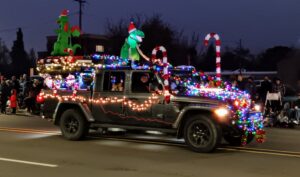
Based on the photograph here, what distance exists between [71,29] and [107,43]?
33320 mm

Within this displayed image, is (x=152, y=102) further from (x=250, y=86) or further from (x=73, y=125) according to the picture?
(x=250, y=86)

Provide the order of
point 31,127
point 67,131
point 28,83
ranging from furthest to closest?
point 28,83 < point 31,127 < point 67,131

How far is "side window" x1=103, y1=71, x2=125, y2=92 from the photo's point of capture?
1168 cm

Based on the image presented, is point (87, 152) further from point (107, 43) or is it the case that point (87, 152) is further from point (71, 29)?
point (107, 43)

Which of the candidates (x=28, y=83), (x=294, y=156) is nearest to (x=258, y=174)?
(x=294, y=156)

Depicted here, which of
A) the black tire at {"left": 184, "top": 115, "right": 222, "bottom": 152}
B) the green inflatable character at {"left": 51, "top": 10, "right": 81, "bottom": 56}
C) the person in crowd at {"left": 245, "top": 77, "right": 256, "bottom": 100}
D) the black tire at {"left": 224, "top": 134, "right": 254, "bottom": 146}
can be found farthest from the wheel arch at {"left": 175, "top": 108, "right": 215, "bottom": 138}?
the person in crowd at {"left": 245, "top": 77, "right": 256, "bottom": 100}

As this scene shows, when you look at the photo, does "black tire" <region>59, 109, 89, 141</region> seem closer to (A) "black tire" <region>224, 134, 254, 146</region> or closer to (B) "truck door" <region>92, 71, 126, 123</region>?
(B) "truck door" <region>92, 71, 126, 123</region>

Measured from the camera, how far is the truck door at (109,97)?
11594 mm

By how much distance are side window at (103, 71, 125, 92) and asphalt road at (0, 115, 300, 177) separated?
133cm

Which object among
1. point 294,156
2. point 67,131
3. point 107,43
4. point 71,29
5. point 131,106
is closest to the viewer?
point 294,156

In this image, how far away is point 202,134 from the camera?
10344mm

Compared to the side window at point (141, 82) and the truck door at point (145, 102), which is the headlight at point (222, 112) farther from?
the side window at point (141, 82)

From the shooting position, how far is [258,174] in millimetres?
8141

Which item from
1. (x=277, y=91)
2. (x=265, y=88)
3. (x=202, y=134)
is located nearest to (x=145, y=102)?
(x=202, y=134)
